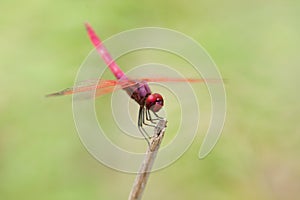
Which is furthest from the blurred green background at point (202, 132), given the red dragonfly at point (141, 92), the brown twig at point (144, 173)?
the brown twig at point (144, 173)

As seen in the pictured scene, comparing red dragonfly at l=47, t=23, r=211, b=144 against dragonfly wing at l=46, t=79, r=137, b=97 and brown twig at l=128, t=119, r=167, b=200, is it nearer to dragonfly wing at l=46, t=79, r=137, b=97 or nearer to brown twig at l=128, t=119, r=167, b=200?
dragonfly wing at l=46, t=79, r=137, b=97

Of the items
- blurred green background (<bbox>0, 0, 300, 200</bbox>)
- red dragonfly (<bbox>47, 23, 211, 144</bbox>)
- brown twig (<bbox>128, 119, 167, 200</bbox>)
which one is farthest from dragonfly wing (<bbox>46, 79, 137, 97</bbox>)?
blurred green background (<bbox>0, 0, 300, 200</bbox>)

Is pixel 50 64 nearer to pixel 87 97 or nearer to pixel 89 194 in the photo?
pixel 89 194

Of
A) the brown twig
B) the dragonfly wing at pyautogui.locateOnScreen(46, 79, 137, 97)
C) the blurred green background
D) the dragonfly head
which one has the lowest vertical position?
the brown twig

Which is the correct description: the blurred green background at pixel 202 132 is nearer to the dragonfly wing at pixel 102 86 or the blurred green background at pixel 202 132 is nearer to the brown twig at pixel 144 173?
the dragonfly wing at pixel 102 86

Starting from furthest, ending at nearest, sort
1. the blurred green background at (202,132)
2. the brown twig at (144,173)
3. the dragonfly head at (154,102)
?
the blurred green background at (202,132), the dragonfly head at (154,102), the brown twig at (144,173)

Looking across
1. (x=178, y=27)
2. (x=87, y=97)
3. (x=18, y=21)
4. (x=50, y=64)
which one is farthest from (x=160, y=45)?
(x=87, y=97)

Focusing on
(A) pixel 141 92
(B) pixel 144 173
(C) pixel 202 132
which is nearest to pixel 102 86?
(A) pixel 141 92

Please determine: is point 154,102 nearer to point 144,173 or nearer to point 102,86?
point 102,86

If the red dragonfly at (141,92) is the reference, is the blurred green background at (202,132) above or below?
above
